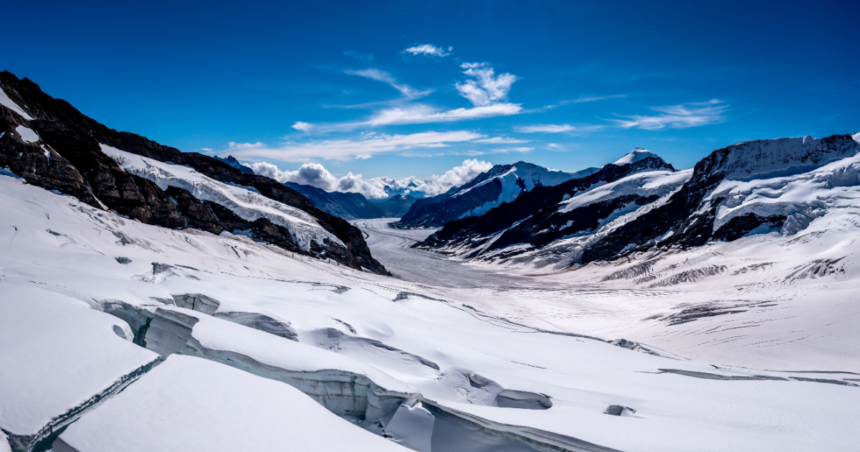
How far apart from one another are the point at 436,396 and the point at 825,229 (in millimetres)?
52986

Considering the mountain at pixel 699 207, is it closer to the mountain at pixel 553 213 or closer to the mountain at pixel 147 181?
the mountain at pixel 553 213

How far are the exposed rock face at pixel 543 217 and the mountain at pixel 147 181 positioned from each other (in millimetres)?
49647

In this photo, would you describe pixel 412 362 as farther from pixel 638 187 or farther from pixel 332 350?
pixel 638 187

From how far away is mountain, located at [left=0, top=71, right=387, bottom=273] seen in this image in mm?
28391

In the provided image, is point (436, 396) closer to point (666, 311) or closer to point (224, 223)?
point (666, 311)

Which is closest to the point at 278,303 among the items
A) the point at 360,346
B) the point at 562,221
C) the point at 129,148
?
the point at 360,346

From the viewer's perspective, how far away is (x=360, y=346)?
367 inches

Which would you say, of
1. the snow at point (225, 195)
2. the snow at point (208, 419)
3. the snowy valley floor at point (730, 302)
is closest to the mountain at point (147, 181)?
the snow at point (225, 195)

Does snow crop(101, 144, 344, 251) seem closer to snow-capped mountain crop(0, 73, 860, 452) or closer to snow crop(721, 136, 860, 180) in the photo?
snow-capped mountain crop(0, 73, 860, 452)

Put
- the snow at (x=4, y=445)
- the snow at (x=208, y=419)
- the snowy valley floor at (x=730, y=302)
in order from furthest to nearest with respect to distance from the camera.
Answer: the snowy valley floor at (x=730, y=302)
the snow at (x=208, y=419)
the snow at (x=4, y=445)

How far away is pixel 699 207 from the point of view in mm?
62500

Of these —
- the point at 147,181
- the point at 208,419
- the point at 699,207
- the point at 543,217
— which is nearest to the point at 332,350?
the point at 208,419

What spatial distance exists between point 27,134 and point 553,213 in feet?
285

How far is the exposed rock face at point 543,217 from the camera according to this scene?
274 ft
